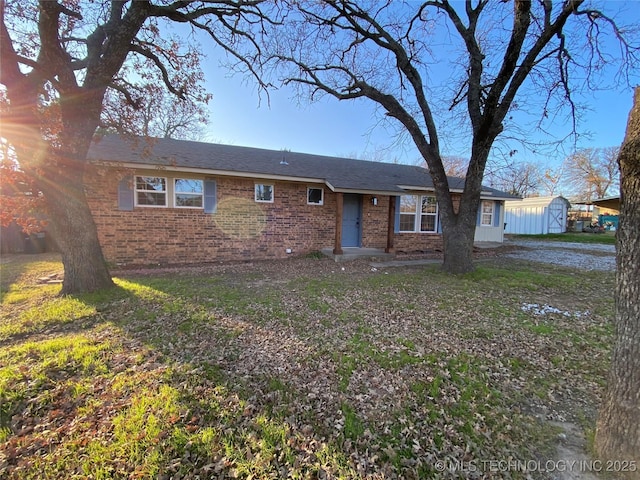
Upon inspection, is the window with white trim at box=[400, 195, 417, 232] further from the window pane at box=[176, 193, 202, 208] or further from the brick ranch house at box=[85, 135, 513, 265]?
the window pane at box=[176, 193, 202, 208]

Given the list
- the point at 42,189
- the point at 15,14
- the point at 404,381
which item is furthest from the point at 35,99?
the point at 404,381

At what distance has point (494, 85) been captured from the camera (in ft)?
23.8

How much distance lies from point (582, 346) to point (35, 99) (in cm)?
989

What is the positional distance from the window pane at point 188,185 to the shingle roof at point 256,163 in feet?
1.90

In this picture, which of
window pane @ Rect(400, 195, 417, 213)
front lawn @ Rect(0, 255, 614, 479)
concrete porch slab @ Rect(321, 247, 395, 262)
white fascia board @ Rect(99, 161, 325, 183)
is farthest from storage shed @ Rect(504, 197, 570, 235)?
front lawn @ Rect(0, 255, 614, 479)

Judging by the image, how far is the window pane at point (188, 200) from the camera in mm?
9337

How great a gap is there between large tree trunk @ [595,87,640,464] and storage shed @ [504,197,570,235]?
27484 mm

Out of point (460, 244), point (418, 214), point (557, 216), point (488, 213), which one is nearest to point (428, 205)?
point (418, 214)

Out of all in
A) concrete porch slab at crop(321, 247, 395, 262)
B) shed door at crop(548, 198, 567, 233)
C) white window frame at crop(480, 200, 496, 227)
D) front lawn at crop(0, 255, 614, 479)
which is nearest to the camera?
front lawn at crop(0, 255, 614, 479)

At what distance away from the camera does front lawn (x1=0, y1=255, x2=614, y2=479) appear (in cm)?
208

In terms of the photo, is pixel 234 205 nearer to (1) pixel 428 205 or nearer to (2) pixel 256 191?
(2) pixel 256 191

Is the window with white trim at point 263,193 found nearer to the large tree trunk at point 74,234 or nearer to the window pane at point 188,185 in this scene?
the window pane at point 188,185

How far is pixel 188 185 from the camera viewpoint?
371 inches

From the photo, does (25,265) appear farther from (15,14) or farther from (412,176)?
(412,176)
